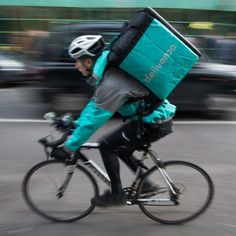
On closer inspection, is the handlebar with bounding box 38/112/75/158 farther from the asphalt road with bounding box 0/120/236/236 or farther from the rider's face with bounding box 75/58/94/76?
the asphalt road with bounding box 0/120/236/236

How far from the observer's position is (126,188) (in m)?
3.99

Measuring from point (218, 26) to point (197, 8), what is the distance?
162cm

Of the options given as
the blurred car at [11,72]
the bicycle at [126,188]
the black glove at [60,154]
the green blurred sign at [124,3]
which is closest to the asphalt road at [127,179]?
the bicycle at [126,188]

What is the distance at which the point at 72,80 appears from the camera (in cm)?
804

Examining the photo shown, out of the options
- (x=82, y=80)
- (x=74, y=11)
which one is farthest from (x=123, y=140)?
(x=74, y=11)

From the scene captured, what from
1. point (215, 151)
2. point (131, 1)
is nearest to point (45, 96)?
point (215, 151)

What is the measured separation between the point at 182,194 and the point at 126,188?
0.53 metres

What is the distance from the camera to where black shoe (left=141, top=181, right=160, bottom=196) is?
157 inches

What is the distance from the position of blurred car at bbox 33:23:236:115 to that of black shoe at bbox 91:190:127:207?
4304 millimetres

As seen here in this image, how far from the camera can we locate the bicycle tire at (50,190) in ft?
13.0

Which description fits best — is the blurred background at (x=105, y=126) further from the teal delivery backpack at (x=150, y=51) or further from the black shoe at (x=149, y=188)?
the teal delivery backpack at (x=150, y=51)

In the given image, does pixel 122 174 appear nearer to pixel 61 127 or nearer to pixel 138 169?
pixel 138 169

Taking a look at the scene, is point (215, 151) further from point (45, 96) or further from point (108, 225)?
point (45, 96)

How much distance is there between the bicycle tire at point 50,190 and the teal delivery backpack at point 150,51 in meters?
1.07
